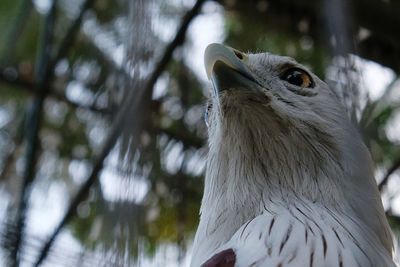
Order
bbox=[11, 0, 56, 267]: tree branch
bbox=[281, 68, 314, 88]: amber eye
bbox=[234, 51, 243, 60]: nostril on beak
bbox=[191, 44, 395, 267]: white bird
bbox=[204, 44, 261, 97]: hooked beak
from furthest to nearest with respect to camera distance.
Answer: bbox=[11, 0, 56, 267]: tree branch → bbox=[281, 68, 314, 88]: amber eye → bbox=[234, 51, 243, 60]: nostril on beak → bbox=[204, 44, 261, 97]: hooked beak → bbox=[191, 44, 395, 267]: white bird

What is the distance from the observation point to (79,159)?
512 centimetres

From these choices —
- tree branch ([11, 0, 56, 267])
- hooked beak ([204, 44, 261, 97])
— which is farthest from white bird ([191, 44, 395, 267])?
tree branch ([11, 0, 56, 267])

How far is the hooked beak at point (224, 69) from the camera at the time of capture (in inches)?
116

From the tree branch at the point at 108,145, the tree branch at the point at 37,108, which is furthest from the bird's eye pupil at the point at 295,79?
the tree branch at the point at 37,108

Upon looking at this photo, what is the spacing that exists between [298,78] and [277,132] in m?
0.31

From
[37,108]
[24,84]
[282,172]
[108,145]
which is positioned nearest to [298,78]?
[282,172]

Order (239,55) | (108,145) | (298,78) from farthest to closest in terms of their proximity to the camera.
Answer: (108,145), (298,78), (239,55)

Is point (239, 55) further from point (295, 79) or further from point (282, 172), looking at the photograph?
point (282, 172)

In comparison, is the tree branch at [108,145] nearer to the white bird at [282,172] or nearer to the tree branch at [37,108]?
the tree branch at [37,108]

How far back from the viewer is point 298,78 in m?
3.36

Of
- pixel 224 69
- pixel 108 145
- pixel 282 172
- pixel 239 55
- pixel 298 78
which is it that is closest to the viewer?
pixel 224 69

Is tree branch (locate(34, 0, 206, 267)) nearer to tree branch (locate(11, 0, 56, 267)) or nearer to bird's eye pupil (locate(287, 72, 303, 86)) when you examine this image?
tree branch (locate(11, 0, 56, 267))

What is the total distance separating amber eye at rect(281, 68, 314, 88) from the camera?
3.33 meters

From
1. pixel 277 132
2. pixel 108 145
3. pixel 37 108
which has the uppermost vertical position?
pixel 277 132
